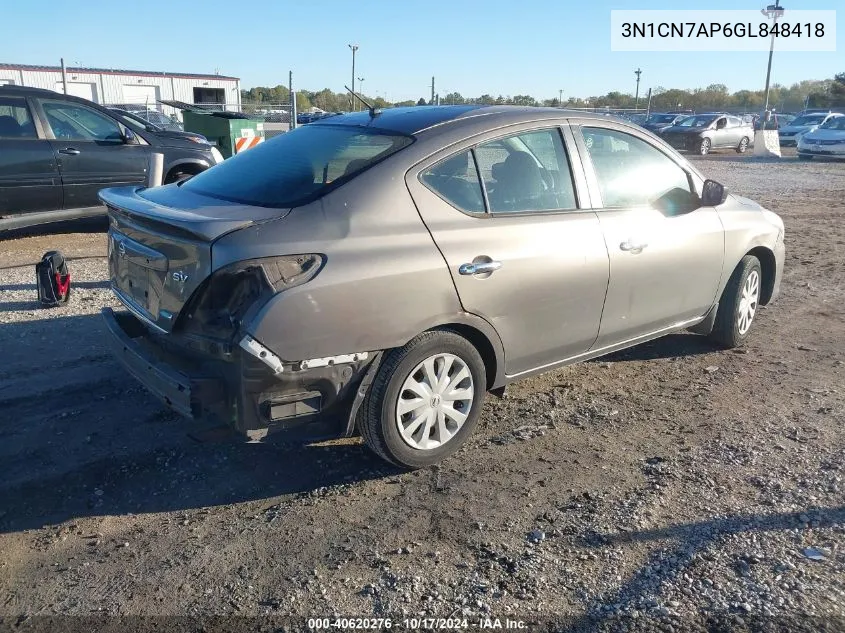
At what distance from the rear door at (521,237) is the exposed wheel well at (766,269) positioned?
2161 mm

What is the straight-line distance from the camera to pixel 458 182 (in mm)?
3705

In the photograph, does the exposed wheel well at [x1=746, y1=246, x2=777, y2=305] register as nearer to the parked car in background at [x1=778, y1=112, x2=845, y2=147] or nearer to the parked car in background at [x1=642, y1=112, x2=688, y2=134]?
the parked car in background at [x1=642, y1=112, x2=688, y2=134]

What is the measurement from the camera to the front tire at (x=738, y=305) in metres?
5.37

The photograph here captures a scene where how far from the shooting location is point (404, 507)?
11.1ft

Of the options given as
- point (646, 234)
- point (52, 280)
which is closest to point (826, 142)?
point (646, 234)

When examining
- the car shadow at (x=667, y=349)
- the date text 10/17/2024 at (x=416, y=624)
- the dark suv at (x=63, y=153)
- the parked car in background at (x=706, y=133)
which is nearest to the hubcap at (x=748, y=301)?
the car shadow at (x=667, y=349)

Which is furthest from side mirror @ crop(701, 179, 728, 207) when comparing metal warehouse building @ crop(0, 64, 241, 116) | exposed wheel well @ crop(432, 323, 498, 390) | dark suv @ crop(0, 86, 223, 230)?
metal warehouse building @ crop(0, 64, 241, 116)

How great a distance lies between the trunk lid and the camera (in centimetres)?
310

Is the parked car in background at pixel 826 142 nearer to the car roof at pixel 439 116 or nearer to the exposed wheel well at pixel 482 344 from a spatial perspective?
the car roof at pixel 439 116

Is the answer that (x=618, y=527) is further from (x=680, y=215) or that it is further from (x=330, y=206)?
(x=680, y=215)

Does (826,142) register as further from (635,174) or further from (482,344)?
(482,344)

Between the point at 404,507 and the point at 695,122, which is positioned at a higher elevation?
the point at 695,122

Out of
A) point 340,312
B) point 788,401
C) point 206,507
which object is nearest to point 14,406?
point 206,507

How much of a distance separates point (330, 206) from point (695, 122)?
93.7 feet
